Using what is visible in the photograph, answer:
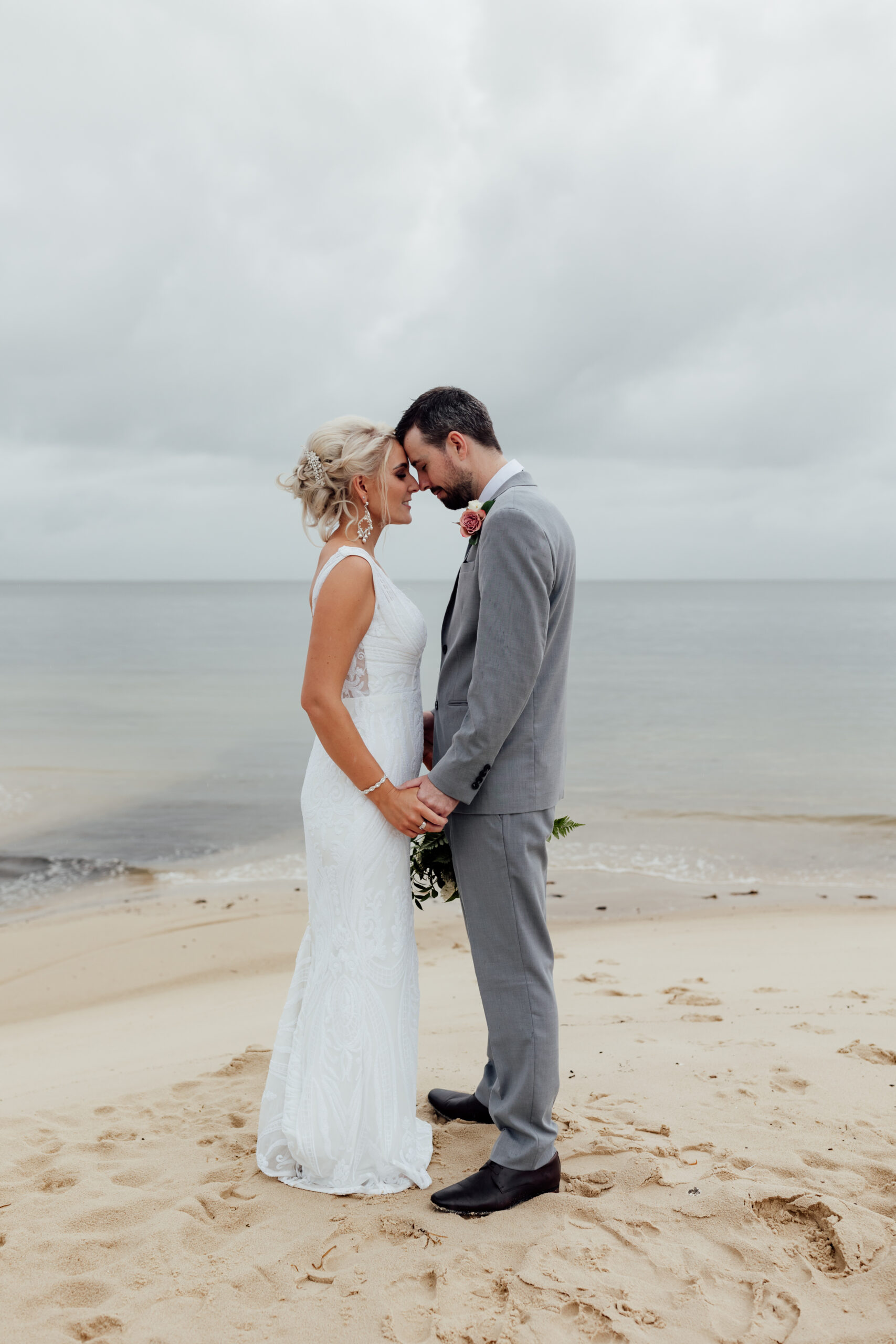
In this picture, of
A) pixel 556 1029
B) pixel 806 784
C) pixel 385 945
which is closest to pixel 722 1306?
pixel 556 1029

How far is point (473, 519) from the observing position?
2996mm

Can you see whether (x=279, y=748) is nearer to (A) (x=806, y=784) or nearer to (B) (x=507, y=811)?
(A) (x=806, y=784)

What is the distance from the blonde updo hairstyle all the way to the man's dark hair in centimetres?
21

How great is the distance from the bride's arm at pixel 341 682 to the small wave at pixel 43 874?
632 cm

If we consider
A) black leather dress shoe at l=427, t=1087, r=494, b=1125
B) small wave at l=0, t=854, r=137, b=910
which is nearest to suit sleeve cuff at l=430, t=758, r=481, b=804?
black leather dress shoe at l=427, t=1087, r=494, b=1125

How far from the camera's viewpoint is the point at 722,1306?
8.02 feet

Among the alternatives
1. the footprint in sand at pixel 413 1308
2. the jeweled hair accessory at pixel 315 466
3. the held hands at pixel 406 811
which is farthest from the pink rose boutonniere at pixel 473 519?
the footprint in sand at pixel 413 1308

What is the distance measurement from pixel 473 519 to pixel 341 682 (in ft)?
2.35

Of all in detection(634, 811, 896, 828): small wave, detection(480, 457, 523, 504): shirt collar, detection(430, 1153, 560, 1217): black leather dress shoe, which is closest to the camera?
detection(430, 1153, 560, 1217): black leather dress shoe

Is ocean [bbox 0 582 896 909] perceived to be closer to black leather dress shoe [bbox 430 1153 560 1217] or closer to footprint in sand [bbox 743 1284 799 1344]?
black leather dress shoe [bbox 430 1153 560 1217]

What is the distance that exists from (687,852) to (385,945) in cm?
731

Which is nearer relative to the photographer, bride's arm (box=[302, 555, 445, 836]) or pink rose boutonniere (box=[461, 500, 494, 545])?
pink rose boutonniere (box=[461, 500, 494, 545])

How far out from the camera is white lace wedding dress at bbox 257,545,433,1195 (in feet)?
10.3

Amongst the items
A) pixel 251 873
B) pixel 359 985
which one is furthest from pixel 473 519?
pixel 251 873
